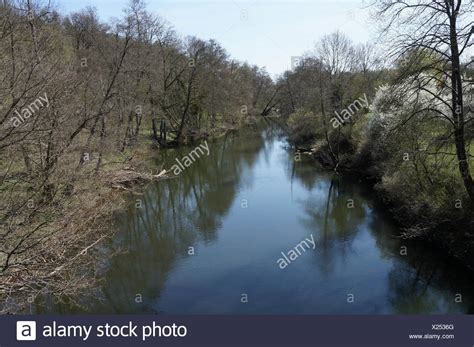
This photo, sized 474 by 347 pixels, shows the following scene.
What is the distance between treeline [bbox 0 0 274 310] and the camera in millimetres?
7117

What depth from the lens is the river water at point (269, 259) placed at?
30.6 ft

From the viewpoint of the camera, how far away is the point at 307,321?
17.5 feet

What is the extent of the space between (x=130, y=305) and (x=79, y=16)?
89.8ft

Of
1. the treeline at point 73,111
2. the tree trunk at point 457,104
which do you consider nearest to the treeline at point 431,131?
the tree trunk at point 457,104

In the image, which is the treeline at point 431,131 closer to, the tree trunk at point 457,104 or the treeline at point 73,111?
the tree trunk at point 457,104

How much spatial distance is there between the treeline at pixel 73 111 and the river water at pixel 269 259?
167 cm

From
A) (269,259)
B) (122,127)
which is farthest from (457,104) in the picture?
(122,127)

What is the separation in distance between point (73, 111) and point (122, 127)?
25.3ft

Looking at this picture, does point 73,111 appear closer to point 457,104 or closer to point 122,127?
point 122,127

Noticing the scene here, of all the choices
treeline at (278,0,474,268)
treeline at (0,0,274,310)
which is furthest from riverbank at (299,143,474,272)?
treeline at (0,0,274,310)

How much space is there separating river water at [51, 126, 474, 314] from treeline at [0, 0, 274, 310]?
1670 millimetres

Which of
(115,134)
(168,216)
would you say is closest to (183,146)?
(115,134)

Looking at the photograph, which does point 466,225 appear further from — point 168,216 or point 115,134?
point 115,134

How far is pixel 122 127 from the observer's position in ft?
68.6
